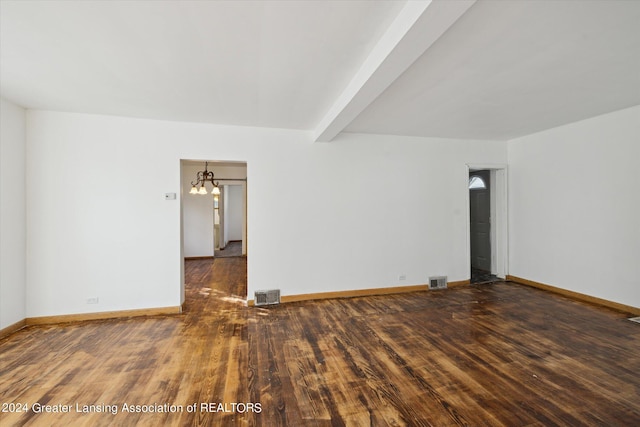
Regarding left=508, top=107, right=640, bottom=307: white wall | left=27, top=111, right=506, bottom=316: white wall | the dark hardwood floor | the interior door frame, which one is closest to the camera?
the dark hardwood floor

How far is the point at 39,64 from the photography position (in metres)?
2.29

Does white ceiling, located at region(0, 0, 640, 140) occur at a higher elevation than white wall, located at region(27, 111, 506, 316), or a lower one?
higher

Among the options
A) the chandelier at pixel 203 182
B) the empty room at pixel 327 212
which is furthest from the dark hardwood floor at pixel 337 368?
the chandelier at pixel 203 182

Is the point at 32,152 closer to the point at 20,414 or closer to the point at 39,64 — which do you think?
the point at 39,64

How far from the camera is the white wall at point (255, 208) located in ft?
11.1

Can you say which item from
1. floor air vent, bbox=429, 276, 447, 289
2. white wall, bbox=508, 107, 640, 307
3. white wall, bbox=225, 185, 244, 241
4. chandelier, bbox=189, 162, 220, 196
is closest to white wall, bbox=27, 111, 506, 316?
floor air vent, bbox=429, 276, 447, 289

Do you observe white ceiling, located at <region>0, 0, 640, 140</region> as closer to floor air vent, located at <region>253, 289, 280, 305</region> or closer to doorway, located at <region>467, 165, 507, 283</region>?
Result: doorway, located at <region>467, 165, 507, 283</region>

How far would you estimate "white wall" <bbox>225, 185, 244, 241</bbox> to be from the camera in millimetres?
11202

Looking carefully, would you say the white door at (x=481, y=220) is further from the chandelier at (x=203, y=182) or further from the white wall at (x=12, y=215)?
the white wall at (x=12, y=215)

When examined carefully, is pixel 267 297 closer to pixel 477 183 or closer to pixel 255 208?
pixel 255 208

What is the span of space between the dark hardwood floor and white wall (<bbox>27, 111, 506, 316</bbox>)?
0.59 metres

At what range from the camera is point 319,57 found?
7.13 ft

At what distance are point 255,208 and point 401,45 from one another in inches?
114

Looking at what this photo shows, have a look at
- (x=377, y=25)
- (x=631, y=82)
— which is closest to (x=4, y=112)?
(x=377, y=25)
